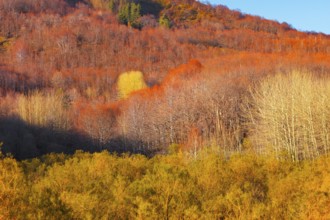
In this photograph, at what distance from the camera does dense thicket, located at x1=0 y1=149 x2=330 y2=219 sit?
37.7ft

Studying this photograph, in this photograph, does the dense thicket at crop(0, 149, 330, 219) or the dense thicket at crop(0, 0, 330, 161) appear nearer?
the dense thicket at crop(0, 149, 330, 219)

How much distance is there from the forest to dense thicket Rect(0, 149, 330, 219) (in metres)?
0.05

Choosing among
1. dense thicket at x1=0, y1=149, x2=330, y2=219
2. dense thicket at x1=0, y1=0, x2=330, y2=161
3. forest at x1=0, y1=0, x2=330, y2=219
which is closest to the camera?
dense thicket at x1=0, y1=149, x2=330, y2=219

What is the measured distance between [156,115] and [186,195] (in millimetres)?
36490

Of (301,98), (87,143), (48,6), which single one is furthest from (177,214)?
(48,6)

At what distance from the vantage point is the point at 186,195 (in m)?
13.3

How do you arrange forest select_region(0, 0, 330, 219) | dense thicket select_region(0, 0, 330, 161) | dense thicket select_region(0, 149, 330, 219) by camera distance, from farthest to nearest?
dense thicket select_region(0, 0, 330, 161) → forest select_region(0, 0, 330, 219) → dense thicket select_region(0, 149, 330, 219)

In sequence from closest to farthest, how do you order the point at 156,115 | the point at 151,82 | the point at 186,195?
the point at 186,195 → the point at 156,115 → the point at 151,82

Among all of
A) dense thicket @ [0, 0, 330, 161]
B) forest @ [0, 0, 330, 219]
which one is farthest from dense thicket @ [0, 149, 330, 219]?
dense thicket @ [0, 0, 330, 161]

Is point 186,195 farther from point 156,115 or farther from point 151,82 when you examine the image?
A: point 151,82

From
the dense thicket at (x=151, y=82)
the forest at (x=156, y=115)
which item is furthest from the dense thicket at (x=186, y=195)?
the dense thicket at (x=151, y=82)

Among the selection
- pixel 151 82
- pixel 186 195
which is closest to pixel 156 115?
pixel 151 82

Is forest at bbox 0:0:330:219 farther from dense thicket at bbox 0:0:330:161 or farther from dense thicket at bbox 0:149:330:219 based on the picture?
dense thicket at bbox 0:0:330:161

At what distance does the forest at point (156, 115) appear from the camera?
12992mm
